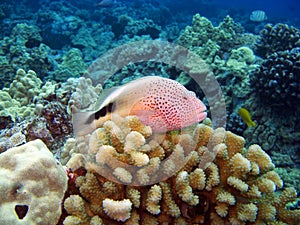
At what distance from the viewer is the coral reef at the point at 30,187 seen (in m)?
1.60

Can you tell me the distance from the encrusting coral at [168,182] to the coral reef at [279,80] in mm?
3123

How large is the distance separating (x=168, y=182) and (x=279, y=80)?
3879 millimetres

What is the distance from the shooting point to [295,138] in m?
4.68

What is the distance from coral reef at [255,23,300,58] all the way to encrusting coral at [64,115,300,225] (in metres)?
5.79

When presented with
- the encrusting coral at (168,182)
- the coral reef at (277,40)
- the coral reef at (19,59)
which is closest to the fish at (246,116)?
the encrusting coral at (168,182)

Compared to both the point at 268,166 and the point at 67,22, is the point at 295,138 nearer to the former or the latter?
the point at 268,166

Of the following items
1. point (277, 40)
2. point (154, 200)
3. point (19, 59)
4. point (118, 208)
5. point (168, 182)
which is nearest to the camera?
point (118, 208)

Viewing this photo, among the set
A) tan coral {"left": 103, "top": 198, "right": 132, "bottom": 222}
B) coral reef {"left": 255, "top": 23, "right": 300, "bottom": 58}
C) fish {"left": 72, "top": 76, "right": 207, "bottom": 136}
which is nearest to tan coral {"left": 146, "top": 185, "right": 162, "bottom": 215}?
tan coral {"left": 103, "top": 198, "right": 132, "bottom": 222}

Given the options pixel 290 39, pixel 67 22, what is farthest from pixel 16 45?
pixel 290 39

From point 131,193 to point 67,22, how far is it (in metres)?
14.0

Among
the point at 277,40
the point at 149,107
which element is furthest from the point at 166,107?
Result: the point at 277,40

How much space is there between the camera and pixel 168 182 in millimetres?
1845

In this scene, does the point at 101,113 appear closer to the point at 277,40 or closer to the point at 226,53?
the point at 226,53

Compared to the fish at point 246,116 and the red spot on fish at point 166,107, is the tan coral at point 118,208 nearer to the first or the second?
the red spot on fish at point 166,107
